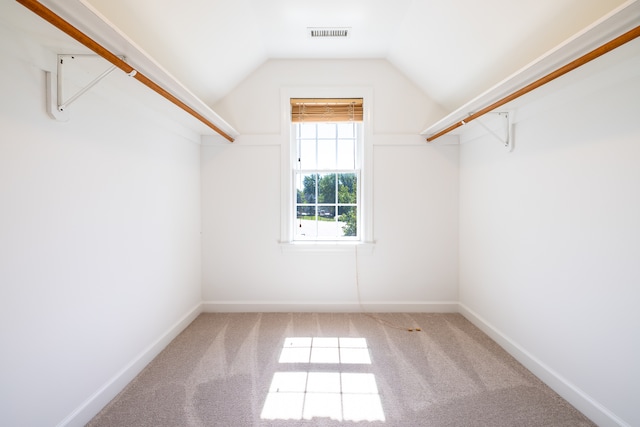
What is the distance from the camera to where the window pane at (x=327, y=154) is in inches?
145

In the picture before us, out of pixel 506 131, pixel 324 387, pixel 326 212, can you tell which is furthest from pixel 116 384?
pixel 506 131

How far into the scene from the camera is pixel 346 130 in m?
3.66

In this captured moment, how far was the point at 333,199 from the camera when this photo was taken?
3684 millimetres

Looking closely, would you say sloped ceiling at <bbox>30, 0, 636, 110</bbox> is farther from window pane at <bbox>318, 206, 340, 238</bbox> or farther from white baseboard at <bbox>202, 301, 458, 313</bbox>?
white baseboard at <bbox>202, 301, 458, 313</bbox>

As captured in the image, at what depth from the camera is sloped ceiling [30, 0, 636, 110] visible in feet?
6.21

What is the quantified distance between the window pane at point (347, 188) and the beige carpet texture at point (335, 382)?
1.43 metres

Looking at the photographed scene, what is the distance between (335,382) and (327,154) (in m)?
2.42

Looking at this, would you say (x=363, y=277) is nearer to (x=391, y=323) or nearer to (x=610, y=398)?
(x=391, y=323)

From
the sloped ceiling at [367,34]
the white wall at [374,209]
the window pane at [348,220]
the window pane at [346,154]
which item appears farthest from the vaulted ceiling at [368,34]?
the window pane at [348,220]

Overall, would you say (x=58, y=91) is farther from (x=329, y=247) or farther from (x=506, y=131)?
(x=506, y=131)

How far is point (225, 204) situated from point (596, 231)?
3.21 meters

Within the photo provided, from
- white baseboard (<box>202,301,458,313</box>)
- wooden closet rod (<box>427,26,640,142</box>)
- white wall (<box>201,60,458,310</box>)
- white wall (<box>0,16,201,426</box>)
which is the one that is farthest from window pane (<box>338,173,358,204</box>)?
white wall (<box>0,16,201,426</box>)

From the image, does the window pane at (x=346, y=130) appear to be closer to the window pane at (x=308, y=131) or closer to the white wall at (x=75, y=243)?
the window pane at (x=308, y=131)

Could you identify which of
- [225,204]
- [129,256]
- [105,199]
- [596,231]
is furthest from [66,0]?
[596,231]
